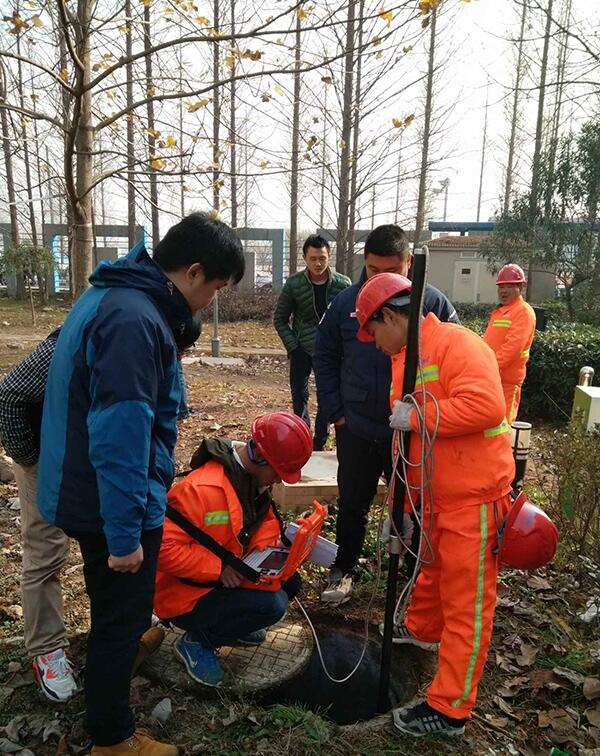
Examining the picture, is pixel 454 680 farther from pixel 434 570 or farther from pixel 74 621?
pixel 74 621

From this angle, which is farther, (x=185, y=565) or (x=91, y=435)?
(x=185, y=565)

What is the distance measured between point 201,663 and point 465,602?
1224 mm

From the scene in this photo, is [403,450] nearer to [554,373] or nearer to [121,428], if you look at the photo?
[121,428]

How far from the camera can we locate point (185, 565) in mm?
2418

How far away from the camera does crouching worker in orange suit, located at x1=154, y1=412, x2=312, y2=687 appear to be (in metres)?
2.45

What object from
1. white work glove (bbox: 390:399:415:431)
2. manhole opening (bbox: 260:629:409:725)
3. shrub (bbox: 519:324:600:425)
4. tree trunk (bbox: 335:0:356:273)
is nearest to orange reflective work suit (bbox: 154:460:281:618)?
manhole opening (bbox: 260:629:409:725)


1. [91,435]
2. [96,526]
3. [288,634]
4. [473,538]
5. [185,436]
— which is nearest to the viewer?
[91,435]

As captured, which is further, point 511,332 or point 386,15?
point 511,332

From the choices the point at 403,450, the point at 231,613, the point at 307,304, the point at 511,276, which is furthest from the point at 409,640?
the point at 511,276

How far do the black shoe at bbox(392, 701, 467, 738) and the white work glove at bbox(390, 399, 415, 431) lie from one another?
115 centimetres

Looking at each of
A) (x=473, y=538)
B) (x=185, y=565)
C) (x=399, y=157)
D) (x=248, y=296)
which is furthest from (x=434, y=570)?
(x=248, y=296)

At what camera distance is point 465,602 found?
2.29m

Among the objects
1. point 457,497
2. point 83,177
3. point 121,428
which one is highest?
point 83,177

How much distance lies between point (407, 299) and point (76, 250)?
2750mm
